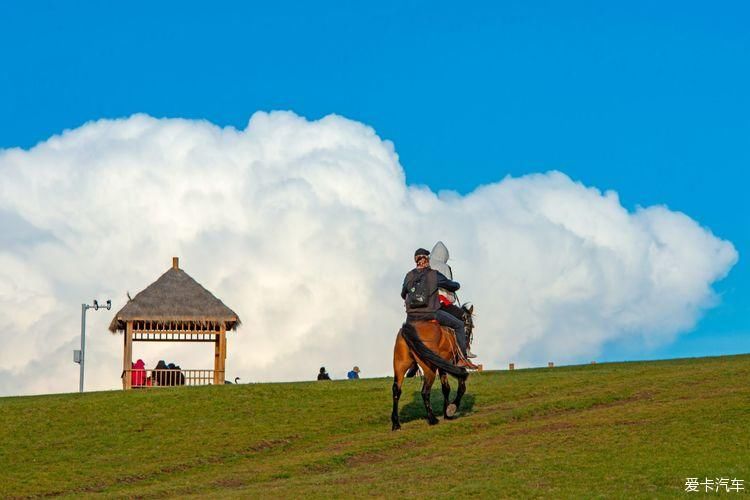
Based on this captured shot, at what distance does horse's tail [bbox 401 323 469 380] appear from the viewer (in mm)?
29203

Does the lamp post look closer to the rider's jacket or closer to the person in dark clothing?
the person in dark clothing

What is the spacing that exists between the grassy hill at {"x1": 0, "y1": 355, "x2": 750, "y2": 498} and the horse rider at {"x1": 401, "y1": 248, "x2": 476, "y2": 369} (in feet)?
9.01

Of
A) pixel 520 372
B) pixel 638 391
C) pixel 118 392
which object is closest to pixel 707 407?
pixel 638 391

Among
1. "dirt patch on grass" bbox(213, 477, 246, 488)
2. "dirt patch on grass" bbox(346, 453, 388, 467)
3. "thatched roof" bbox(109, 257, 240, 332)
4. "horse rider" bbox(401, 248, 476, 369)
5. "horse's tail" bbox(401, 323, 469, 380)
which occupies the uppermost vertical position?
"thatched roof" bbox(109, 257, 240, 332)

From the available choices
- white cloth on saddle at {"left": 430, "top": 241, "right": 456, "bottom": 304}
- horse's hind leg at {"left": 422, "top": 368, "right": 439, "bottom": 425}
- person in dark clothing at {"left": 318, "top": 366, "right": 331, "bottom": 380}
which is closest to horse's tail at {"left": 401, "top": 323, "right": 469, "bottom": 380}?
horse's hind leg at {"left": 422, "top": 368, "right": 439, "bottom": 425}

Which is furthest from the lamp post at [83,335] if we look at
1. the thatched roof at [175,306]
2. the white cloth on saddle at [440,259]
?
the white cloth on saddle at [440,259]

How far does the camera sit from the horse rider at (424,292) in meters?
29.8

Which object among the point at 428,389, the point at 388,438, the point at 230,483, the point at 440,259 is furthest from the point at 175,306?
the point at 230,483

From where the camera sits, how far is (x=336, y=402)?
36.5m

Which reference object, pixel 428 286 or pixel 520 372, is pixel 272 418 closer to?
pixel 428 286

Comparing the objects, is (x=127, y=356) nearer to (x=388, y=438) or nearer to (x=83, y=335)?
(x=83, y=335)

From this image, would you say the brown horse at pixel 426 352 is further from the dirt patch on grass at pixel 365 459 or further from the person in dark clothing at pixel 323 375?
the person in dark clothing at pixel 323 375

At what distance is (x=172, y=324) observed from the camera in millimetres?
51156

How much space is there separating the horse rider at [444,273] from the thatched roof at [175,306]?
49.3 feet
